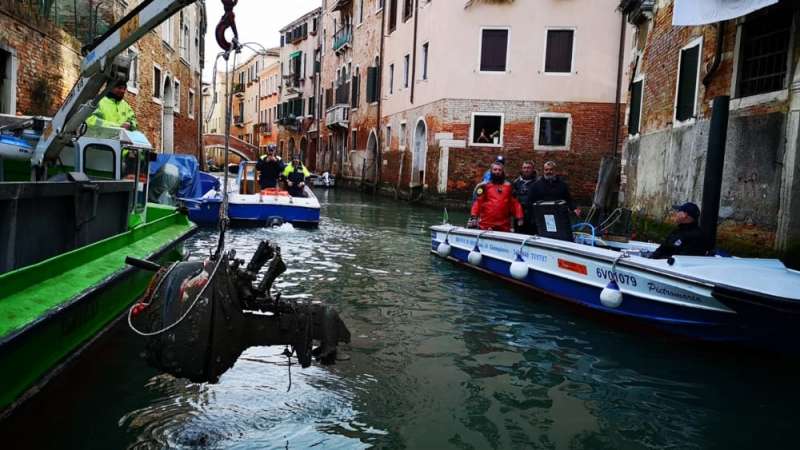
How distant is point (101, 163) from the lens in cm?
697

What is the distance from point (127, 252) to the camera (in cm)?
588

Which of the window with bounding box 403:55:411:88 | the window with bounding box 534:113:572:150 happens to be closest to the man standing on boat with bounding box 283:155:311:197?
the window with bounding box 534:113:572:150

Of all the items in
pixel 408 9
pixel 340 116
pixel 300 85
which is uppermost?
pixel 408 9

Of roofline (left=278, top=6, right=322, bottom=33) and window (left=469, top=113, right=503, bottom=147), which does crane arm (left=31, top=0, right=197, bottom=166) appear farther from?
roofline (left=278, top=6, right=322, bottom=33)

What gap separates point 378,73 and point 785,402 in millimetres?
26749

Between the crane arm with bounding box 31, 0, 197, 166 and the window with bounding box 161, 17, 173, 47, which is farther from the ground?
the window with bounding box 161, 17, 173, 47

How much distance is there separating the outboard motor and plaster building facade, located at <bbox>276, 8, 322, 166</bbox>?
4106 centimetres

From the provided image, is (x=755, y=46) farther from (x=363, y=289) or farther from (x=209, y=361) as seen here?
(x=209, y=361)

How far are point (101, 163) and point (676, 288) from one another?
5.63 metres

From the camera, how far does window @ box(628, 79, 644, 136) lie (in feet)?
45.8

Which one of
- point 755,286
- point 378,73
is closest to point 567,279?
point 755,286

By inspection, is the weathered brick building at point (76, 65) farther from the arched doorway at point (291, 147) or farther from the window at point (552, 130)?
the arched doorway at point (291, 147)

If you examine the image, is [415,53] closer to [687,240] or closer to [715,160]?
[715,160]

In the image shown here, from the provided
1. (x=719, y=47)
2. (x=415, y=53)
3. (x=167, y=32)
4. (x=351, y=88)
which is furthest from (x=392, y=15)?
(x=719, y=47)
